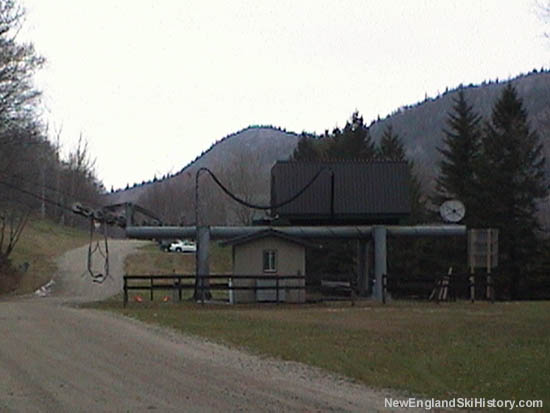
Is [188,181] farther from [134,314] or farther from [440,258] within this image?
[134,314]

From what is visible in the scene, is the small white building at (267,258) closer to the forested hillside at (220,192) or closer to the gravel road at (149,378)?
the gravel road at (149,378)

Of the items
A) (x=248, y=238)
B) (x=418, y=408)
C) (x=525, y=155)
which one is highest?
(x=525, y=155)

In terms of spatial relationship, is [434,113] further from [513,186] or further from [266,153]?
[513,186]

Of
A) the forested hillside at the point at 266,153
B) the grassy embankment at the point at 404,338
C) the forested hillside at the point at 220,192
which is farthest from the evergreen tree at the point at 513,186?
the forested hillside at the point at 220,192

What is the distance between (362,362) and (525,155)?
3813 cm

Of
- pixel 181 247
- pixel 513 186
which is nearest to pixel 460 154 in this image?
pixel 513 186

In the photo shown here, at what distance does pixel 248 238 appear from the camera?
35906 millimetres

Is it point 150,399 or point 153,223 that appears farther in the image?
point 153,223

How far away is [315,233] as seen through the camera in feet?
122

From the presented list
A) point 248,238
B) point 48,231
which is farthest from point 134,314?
point 48,231

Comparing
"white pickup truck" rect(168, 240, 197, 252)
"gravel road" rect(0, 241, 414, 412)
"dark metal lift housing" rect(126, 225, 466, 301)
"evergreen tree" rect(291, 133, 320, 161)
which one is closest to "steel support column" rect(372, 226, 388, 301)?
"dark metal lift housing" rect(126, 225, 466, 301)

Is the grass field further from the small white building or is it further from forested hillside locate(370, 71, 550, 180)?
forested hillside locate(370, 71, 550, 180)

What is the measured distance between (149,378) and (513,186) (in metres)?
40.5

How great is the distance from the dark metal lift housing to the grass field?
13.1ft
